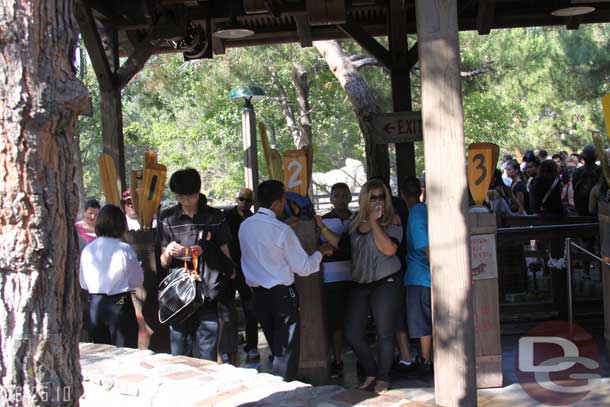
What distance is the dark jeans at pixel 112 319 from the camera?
5535 mm

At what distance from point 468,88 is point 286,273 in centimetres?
1627

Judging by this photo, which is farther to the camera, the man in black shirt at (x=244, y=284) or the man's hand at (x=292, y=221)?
the man in black shirt at (x=244, y=284)

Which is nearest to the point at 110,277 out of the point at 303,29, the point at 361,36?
the point at 303,29

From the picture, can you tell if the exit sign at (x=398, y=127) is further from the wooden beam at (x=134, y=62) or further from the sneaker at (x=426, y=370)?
the wooden beam at (x=134, y=62)

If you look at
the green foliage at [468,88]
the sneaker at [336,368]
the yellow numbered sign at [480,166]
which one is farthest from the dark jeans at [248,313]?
the green foliage at [468,88]

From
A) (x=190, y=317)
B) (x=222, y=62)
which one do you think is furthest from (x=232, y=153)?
(x=190, y=317)

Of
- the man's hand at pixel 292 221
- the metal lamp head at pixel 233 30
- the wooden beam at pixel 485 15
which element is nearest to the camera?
the man's hand at pixel 292 221

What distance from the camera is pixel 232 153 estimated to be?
26969mm

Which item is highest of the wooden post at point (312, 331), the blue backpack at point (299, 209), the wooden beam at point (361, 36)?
the wooden beam at point (361, 36)

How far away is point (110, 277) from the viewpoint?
5457 millimetres

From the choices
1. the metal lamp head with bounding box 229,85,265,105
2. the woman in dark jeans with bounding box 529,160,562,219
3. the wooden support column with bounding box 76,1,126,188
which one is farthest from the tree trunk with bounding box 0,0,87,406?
the metal lamp head with bounding box 229,85,265,105

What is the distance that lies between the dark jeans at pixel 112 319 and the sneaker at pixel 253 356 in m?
1.61

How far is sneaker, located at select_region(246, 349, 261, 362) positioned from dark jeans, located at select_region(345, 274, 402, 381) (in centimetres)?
144

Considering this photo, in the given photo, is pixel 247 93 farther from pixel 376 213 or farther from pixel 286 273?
pixel 286 273
